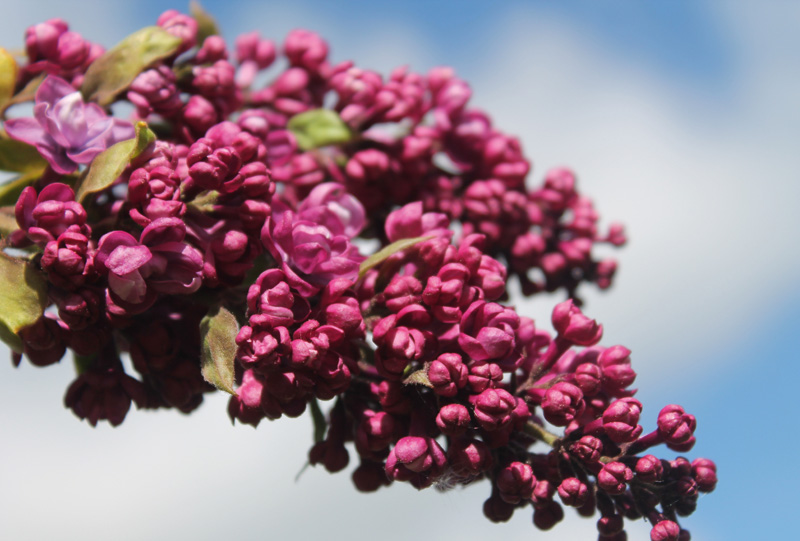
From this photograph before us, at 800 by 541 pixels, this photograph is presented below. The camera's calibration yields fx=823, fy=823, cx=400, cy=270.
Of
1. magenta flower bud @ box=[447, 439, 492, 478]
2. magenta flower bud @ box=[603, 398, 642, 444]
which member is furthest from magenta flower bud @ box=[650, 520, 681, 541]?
magenta flower bud @ box=[447, 439, 492, 478]

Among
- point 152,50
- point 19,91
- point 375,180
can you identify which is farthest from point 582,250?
point 19,91

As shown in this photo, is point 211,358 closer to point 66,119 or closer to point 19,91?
point 66,119

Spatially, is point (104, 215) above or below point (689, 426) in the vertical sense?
below

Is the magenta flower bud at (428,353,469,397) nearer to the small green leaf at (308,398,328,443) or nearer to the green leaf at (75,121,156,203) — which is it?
the small green leaf at (308,398,328,443)

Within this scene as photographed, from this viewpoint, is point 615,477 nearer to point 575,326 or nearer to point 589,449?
point 589,449

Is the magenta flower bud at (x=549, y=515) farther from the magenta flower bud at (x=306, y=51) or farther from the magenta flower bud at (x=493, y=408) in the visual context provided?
the magenta flower bud at (x=306, y=51)

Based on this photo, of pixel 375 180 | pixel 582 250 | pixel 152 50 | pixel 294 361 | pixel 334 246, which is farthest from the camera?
pixel 582 250

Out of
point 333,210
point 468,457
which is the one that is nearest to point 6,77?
point 333,210
